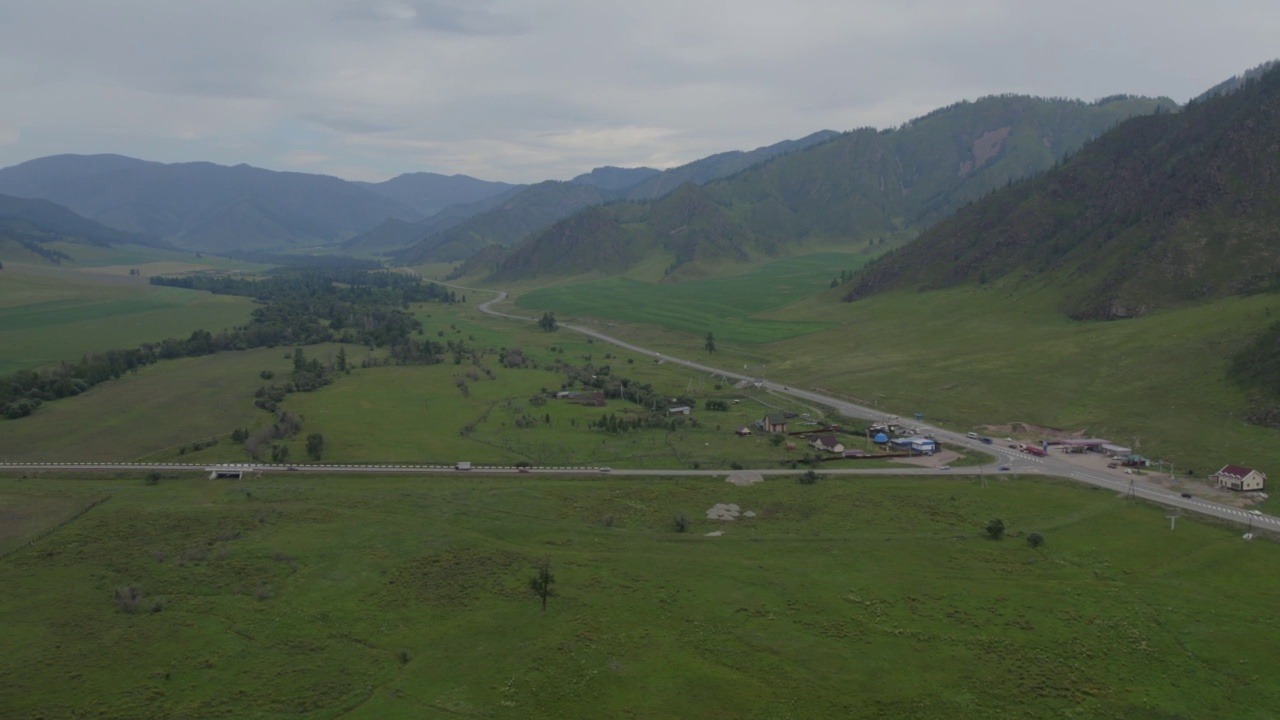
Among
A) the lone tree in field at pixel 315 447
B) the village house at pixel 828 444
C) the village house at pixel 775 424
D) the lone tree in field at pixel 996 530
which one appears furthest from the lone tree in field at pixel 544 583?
the village house at pixel 775 424

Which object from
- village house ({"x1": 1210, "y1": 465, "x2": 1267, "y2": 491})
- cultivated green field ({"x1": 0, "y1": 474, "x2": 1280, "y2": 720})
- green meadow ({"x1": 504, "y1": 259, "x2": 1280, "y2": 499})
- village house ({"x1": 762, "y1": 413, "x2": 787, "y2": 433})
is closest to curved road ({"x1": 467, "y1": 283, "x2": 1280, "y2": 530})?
cultivated green field ({"x1": 0, "y1": 474, "x2": 1280, "y2": 720})

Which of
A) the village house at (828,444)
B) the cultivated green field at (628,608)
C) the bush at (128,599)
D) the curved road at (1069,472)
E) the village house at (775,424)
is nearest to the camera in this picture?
the cultivated green field at (628,608)

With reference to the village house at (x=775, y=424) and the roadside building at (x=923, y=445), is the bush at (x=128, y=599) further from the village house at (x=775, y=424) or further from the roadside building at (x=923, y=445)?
the roadside building at (x=923, y=445)

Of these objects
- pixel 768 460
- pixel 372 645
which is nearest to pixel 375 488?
pixel 372 645

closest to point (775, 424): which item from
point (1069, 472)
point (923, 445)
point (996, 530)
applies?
A: point (923, 445)

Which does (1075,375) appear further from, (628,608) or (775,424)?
(628,608)

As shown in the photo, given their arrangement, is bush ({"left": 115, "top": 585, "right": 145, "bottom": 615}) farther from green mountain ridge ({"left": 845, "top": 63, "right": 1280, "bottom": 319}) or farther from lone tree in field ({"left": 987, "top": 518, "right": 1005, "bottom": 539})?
green mountain ridge ({"left": 845, "top": 63, "right": 1280, "bottom": 319})

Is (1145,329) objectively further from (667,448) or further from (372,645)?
(372,645)
